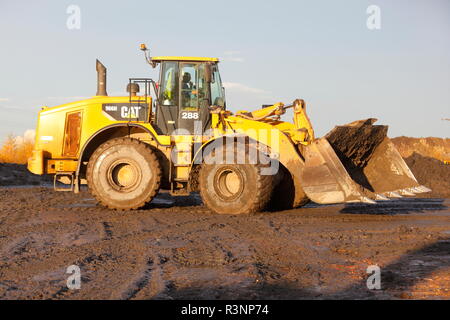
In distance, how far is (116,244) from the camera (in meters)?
7.32

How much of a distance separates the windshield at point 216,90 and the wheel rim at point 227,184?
60.2 inches

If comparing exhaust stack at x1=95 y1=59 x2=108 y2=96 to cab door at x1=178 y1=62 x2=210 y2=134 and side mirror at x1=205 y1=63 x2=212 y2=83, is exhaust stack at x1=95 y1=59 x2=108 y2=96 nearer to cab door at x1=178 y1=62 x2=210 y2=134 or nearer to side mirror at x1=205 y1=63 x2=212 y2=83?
cab door at x1=178 y1=62 x2=210 y2=134

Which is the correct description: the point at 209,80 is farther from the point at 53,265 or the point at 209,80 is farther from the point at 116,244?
the point at 53,265

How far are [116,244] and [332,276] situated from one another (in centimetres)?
318

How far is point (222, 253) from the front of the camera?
21.7 ft

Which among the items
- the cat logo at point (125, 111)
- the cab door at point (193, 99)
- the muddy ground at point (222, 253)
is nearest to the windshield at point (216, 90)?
the cab door at point (193, 99)

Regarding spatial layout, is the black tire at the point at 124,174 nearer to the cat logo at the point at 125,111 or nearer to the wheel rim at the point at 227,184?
the cat logo at the point at 125,111

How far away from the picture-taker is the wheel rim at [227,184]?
10336 mm

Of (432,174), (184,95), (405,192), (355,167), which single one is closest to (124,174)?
(184,95)

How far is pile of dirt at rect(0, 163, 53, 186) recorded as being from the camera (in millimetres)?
20703

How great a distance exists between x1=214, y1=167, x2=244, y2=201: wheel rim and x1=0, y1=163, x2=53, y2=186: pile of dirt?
1251 centimetres

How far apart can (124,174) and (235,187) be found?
2.26m

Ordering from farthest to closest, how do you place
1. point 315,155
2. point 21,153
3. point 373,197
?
1. point 21,153
2. point 315,155
3. point 373,197
